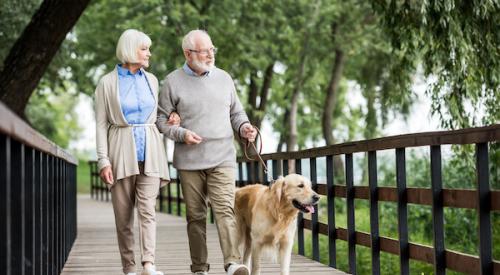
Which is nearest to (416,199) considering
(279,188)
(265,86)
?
(279,188)

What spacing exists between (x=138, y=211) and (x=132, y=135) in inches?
20.4

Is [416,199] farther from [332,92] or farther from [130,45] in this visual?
[332,92]

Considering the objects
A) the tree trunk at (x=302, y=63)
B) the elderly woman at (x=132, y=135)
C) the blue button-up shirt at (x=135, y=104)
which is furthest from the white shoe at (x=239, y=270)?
the tree trunk at (x=302, y=63)

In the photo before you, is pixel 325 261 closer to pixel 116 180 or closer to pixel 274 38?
pixel 116 180

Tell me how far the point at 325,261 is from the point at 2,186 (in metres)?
10.4

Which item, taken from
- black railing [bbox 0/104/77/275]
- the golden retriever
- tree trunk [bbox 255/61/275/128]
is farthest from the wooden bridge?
tree trunk [bbox 255/61/275/128]

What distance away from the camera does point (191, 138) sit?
19.9 ft

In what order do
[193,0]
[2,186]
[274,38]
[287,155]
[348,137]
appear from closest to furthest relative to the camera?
[2,186] < [287,155] < [193,0] < [274,38] < [348,137]

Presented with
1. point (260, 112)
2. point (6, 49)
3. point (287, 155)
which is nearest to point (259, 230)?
point (287, 155)

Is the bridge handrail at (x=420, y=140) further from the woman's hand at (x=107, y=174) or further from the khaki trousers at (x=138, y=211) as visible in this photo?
the woman's hand at (x=107, y=174)

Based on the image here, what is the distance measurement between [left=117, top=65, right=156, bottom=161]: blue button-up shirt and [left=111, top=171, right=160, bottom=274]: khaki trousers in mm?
194

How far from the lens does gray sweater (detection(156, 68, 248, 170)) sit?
6.26 metres

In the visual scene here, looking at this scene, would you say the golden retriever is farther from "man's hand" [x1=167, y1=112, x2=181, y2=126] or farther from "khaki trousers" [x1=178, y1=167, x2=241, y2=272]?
"man's hand" [x1=167, y1=112, x2=181, y2=126]

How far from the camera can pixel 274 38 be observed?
23875 millimetres
